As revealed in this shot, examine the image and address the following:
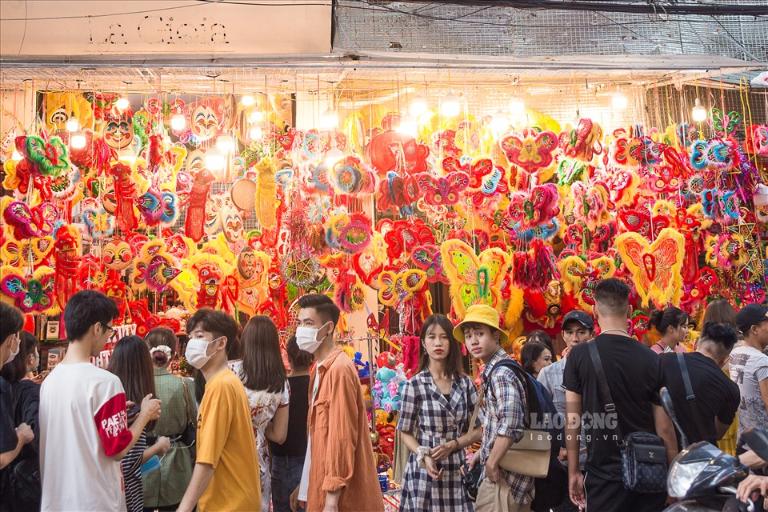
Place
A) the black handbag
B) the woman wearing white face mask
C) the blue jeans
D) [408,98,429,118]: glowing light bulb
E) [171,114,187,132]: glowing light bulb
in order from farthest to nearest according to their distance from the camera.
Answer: [408,98,429,118]: glowing light bulb < [171,114,187,132]: glowing light bulb < the blue jeans < the black handbag < the woman wearing white face mask

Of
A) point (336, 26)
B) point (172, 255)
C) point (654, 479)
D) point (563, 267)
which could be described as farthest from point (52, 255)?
point (654, 479)

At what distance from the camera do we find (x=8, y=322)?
107 inches

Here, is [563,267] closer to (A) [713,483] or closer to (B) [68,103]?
(A) [713,483]

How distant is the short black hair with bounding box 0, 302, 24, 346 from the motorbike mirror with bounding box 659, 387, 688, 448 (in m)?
2.48

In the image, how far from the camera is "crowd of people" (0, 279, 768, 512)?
276cm

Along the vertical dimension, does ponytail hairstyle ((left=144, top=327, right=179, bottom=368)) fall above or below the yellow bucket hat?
below

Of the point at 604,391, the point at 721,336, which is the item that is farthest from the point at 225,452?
the point at 721,336

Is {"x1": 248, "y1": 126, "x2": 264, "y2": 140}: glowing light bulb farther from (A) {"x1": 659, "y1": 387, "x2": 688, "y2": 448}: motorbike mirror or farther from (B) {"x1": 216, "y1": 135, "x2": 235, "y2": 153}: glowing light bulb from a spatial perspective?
(A) {"x1": 659, "y1": 387, "x2": 688, "y2": 448}: motorbike mirror

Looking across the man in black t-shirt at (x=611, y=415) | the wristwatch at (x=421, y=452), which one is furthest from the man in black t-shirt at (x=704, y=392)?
the wristwatch at (x=421, y=452)

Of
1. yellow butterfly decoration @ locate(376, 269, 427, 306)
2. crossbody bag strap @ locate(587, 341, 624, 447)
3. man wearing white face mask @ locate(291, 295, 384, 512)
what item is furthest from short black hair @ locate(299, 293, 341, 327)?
yellow butterfly decoration @ locate(376, 269, 427, 306)

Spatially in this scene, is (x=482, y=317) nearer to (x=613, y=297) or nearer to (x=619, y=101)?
(x=613, y=297)

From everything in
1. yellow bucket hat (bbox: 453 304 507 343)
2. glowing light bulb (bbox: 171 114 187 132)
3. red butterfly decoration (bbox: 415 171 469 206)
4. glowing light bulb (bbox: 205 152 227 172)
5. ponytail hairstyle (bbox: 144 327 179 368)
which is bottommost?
ponytail hairstyle (bbox: 144 327 179 368)

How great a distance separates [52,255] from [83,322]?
3386 millimetres

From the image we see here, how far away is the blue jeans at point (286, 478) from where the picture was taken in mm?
4020
